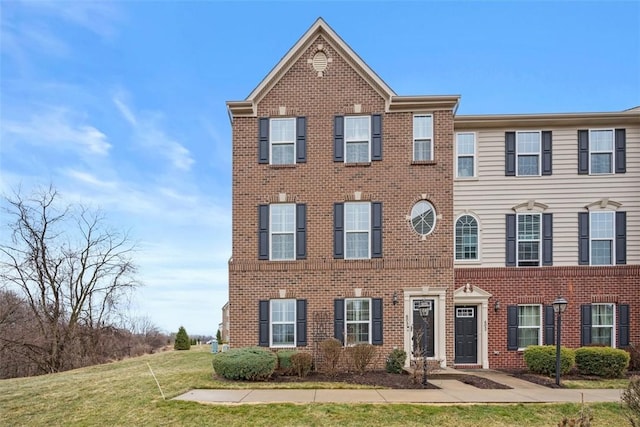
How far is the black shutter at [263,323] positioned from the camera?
1288cm

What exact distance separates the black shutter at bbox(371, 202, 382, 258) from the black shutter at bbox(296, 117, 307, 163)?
9.25 feet

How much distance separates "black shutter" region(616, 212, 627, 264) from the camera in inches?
546

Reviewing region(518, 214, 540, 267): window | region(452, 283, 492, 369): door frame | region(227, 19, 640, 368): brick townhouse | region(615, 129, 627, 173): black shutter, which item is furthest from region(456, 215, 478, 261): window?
region(615, 129, 627, 173): black shutter

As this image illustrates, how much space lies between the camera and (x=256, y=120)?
44.2 ft

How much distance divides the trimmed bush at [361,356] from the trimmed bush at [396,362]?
1.93 feet

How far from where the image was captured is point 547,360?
39.6 feet

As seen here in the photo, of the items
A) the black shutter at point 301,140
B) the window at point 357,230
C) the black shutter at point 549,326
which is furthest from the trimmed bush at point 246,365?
the black shutter at point 549,326

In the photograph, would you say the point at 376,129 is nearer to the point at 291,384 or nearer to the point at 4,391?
the point at 291,384

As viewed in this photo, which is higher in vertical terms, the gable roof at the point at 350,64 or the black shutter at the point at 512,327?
the gable roof at the point at 350,64

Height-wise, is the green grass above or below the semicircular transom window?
below

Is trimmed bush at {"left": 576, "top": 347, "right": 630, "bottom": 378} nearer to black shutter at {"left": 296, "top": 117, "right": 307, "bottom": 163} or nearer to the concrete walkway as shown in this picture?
the concrete walkway

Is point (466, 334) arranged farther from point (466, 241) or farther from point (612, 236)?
point (612, 236)

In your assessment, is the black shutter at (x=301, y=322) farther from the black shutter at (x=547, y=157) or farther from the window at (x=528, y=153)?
the black shutter at (x=547, y=157)

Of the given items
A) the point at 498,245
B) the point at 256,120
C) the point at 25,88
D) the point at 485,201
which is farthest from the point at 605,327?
the point at 25,88
